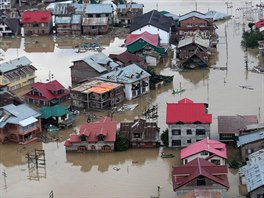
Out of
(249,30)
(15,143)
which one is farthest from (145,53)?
(15,143)

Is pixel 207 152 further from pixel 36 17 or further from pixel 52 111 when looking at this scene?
pixel 36 17

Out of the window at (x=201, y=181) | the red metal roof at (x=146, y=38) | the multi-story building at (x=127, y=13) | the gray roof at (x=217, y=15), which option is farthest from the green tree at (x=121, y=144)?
the gray roof at (x=217, y=15)

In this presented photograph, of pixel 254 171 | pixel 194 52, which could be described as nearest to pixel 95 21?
pixel 194 52

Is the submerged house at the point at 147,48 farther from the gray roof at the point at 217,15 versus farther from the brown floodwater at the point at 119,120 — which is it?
the gray roof at the point at 217,15

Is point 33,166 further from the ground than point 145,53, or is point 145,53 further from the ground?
point 145,53

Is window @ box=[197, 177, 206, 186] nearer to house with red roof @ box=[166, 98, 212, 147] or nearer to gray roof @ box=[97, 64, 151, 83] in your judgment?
house with red roof @ box=[166, 98, 212, 147]

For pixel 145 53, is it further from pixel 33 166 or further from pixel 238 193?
pixel 238 193

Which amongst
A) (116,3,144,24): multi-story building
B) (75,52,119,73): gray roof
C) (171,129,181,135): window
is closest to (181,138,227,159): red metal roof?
(171,129,181,135): window
